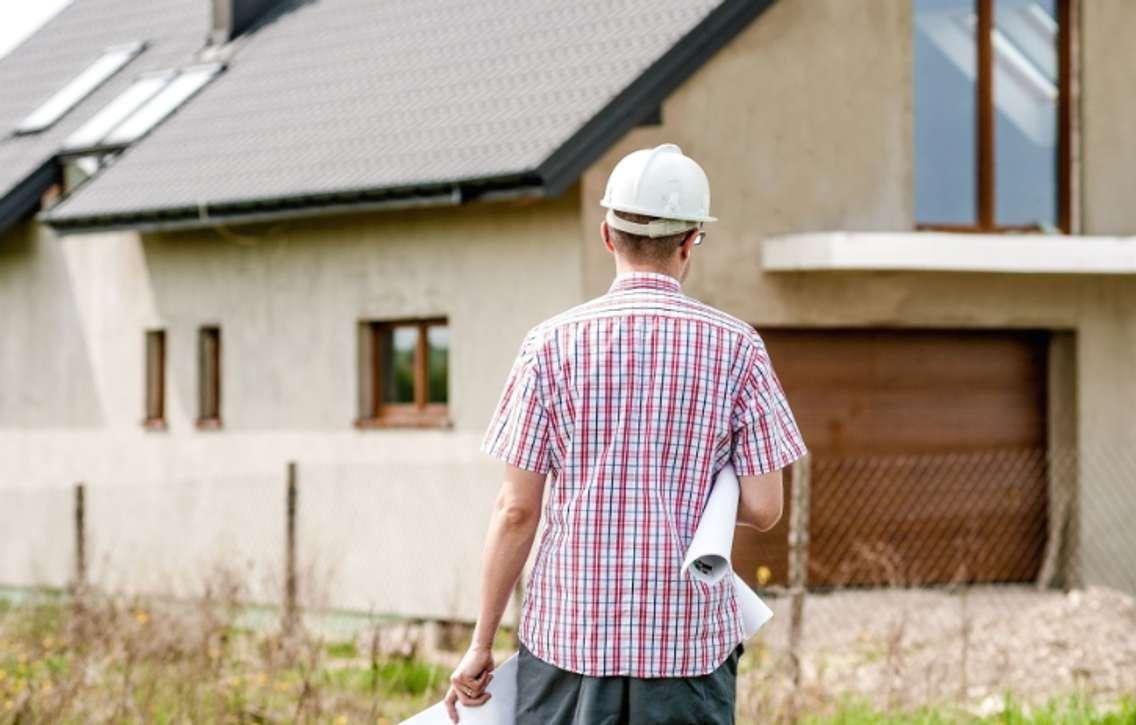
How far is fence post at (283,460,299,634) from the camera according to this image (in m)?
9.45

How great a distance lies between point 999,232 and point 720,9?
8.73 ft

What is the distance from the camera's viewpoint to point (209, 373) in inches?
672

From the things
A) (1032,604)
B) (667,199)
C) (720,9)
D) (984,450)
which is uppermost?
(720,9)

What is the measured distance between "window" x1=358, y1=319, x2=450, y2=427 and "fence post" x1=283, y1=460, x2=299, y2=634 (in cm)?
114

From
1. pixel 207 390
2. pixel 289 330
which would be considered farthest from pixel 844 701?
pixel 207 390

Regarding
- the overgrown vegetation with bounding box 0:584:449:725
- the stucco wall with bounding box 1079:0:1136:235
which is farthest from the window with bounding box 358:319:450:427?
the overgrown vegetation with bounding box 0:584:449:725

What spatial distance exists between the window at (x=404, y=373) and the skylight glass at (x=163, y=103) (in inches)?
127

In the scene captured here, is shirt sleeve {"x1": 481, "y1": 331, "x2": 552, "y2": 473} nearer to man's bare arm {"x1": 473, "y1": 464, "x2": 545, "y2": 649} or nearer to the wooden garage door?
man's bare arm {"x1": 473, "y1": 464, "x2": 545, "y2": 649}

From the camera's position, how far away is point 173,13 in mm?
20703

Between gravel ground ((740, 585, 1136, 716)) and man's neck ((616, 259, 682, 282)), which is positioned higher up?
man's neck ((616, 259, 682, 282))

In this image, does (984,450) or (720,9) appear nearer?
(720,9)

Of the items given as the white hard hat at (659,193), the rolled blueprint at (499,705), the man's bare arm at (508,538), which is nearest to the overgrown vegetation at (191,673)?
the rolled blueprint at (499,705)

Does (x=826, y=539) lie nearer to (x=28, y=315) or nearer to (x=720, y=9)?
(x=720, y=9)

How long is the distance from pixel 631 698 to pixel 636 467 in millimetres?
439
